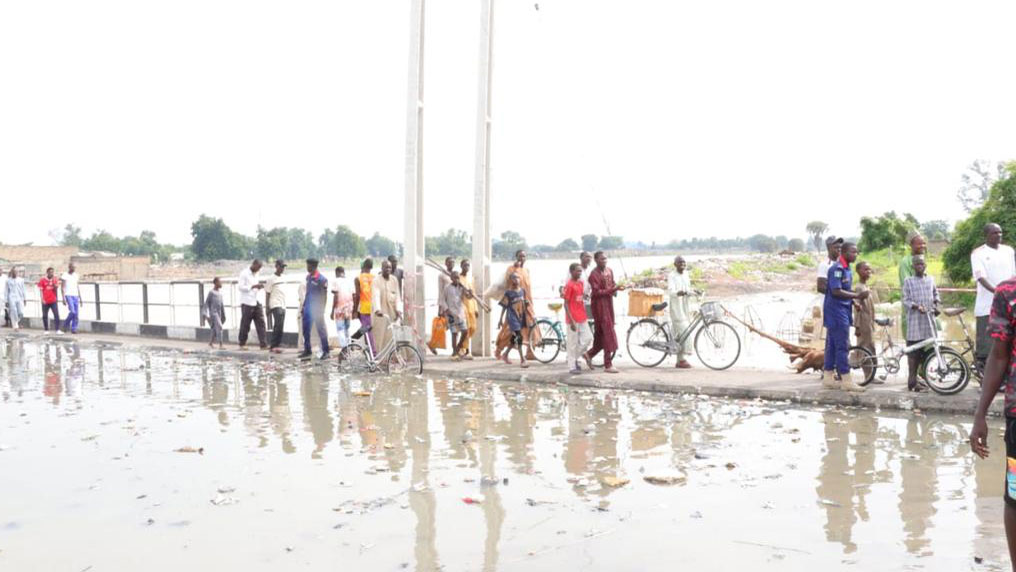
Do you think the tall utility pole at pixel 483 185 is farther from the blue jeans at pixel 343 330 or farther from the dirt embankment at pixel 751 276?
the dirt embankment at pixel 751 276

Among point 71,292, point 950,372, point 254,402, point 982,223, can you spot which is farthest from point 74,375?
point 982,223

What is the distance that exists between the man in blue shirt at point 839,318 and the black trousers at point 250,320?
1047cm

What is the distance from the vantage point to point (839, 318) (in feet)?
30.6

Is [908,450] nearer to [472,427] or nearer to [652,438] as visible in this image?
[652,438]

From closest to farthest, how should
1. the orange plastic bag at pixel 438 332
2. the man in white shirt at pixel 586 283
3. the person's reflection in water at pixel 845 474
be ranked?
the person's reflection in water at pixel 845 474 → the man in white shirt at pixel 586 283 → the orange plastic bag at pixel 438 332

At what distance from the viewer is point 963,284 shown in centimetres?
2958

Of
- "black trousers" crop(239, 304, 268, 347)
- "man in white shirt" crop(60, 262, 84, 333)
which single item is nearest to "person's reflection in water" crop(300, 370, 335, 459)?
"black trousers" crop(239, 304, 268, 347)

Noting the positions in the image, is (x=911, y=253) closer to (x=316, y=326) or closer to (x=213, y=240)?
(x=316, y=326)

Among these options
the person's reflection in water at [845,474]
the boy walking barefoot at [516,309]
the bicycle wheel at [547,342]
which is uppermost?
the boy walking barefoot at [516,309]

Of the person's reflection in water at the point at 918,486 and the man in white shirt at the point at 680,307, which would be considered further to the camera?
the man in white shirt at the point at 680,307

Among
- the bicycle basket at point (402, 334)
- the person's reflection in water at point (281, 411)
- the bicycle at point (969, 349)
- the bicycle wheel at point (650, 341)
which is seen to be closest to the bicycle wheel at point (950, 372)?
the bicycle at point (969, 349)

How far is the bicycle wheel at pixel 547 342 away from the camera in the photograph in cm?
1331

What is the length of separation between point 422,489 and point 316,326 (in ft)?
28.8

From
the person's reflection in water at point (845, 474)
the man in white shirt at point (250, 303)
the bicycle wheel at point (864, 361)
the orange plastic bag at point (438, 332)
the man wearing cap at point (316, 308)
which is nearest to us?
the person's reflection in water at point (845, 474)
